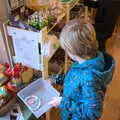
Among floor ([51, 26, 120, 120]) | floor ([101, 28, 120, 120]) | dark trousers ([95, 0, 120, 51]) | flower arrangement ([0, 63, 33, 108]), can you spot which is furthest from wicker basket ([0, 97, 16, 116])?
dark trousers ([95, 0, 120, 51])

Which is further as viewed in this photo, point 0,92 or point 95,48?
point 0,92

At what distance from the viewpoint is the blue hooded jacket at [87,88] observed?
3.41ft

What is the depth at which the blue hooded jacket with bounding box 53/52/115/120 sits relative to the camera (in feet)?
3.41

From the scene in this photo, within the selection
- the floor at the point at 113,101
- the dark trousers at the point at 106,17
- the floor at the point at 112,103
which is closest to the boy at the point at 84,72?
the floor at the point at 112,103

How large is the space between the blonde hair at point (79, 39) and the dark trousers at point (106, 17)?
1.16 metres

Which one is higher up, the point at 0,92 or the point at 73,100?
the point at 73,100

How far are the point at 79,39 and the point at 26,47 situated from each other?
2.01 ft

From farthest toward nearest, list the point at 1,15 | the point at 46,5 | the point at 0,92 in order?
the point at 46,5, the point at 1,15, the point at 0,92

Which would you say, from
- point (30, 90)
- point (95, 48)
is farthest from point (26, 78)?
point (95, 48)

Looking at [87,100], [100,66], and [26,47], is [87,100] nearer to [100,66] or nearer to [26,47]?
[100,66]

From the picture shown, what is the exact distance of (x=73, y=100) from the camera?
3.73 feet

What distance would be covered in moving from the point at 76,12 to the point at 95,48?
1185 mm

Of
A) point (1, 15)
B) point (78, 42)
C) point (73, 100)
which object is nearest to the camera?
point (78, 42)

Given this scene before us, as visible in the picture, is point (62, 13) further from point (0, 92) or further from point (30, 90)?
point (0, 92)
